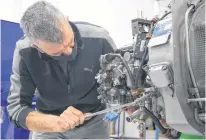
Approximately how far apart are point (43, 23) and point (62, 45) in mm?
134

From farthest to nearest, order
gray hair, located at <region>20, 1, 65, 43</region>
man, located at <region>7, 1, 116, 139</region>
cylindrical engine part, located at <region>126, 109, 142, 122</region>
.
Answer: man, located at <region>7, 1, 116, 139</region> < gray hair, located at <region>20, 1, 65, 43</region> < cylindrical engine part, located at <region>126, 109, 142, 122</region>

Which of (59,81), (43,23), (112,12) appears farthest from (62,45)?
(112,12)

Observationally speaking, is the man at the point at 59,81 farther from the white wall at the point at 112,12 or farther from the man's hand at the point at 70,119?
the white wall at the point at 112,12

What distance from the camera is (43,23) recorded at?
126cm

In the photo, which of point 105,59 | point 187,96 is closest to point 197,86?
point 187,96

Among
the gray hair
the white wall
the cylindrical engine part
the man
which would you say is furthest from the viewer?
the white wall

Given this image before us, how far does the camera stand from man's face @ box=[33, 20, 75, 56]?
1292 millimetres

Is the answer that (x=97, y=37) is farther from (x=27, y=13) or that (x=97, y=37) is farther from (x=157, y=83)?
(x=157, y=83)

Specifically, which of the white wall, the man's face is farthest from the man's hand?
the white wall

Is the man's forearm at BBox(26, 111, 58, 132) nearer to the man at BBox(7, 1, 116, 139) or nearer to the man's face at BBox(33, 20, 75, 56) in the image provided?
the man at BBox(7, 1, 116, 139)

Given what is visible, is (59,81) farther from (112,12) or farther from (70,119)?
(112,12)

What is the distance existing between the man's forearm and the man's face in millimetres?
324

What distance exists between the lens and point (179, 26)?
89cm

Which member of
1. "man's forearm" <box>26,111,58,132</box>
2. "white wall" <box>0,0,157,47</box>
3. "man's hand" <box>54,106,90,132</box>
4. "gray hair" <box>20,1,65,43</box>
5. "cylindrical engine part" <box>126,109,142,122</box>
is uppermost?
"white wall" <box>0,0,157,47</box>
